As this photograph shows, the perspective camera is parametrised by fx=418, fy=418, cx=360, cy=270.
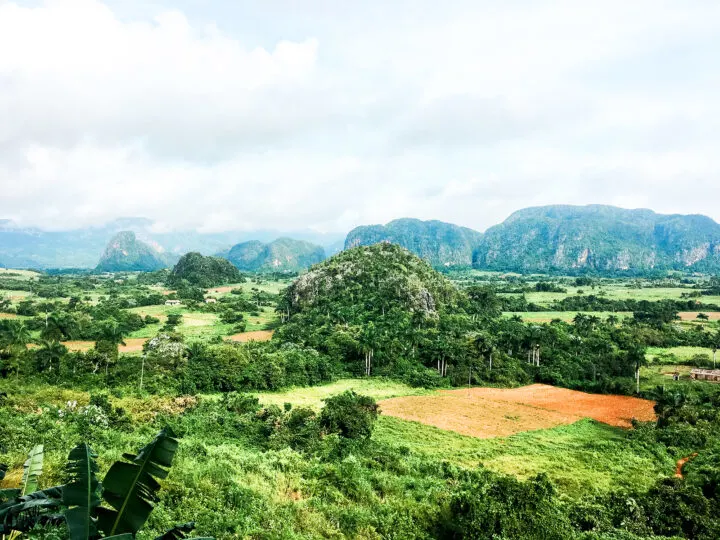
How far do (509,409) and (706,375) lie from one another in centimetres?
2469

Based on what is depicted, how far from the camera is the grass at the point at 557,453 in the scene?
21312mm

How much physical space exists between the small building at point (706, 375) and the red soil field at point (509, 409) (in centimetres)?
1020

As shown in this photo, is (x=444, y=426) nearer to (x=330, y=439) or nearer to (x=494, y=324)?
(x=330, y=439)

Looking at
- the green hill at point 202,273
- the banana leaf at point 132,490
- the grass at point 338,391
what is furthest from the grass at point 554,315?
the green hill at point 202,273

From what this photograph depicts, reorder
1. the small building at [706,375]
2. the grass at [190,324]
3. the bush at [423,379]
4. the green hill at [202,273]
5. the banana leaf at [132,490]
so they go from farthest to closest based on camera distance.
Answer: the green hill at [202,273], the grass at [190,324], the bush at [423,379], the small building at [706,375], the banana leaf at [132,490]

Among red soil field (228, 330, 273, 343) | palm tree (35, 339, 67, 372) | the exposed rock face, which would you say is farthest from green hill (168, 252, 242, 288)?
palm tree (35, 339, 67, 372)

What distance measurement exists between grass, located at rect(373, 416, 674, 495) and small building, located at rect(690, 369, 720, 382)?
20.3 metres

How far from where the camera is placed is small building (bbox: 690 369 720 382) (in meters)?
43.7

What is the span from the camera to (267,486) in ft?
46.8

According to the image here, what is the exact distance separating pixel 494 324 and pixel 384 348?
26.1 m

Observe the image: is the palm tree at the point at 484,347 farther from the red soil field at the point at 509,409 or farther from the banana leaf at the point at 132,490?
the banana leaf at the point at 132,490

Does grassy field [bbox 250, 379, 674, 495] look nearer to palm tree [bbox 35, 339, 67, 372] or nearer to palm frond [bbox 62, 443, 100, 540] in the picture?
palm tree [bbox 35, 339, 67, 372]

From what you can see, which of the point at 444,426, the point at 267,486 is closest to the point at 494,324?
the point at 444,426

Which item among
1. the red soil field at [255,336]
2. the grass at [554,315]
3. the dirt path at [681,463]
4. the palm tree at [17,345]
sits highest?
the palm tree at [17,345]
